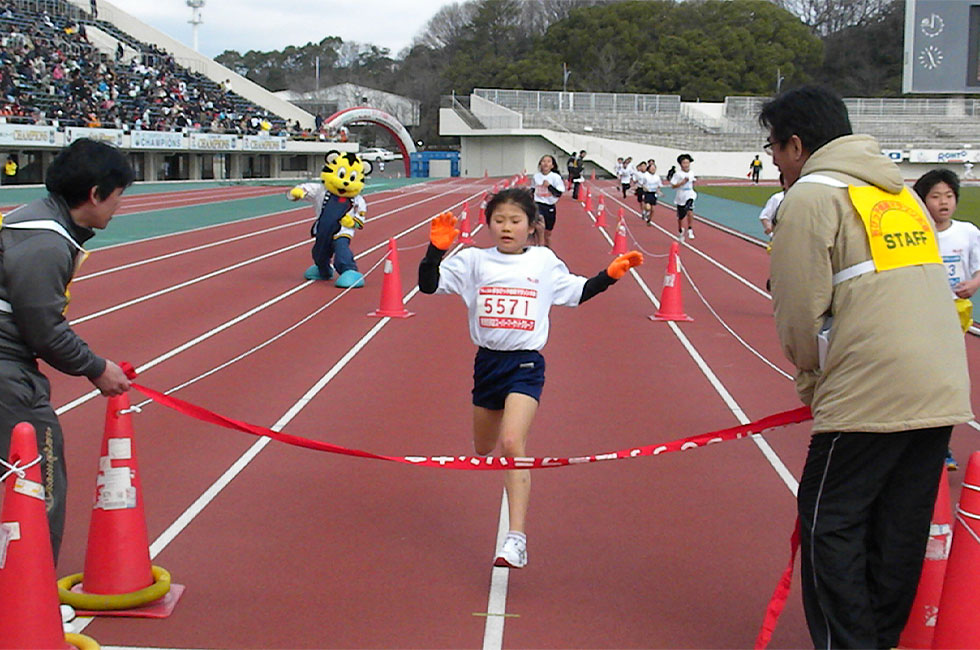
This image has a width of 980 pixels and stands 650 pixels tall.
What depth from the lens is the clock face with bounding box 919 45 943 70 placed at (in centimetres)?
3194

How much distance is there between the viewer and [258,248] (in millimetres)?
21750

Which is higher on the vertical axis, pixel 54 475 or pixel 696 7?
pixel 696 7

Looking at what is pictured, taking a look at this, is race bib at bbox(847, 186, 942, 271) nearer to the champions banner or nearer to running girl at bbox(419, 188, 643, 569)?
the champions banner

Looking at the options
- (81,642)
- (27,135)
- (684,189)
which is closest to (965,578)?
(81,642)

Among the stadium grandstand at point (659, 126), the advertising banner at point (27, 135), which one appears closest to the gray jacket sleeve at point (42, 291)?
the advertising banner at point (27, 135)

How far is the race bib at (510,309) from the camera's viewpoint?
5.16 metres

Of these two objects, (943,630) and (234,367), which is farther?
(234,367)

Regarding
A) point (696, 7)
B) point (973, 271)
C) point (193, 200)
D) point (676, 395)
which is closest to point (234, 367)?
point (676, 395)

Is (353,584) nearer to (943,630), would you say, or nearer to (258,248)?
(943,630)

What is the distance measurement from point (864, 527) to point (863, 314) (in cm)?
75

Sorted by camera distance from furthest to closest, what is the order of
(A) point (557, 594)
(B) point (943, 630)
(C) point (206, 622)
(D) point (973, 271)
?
(D) point (973, 271) < (A) point (557, 594) < (C) point (206, 622) < (B) point (943, 630)

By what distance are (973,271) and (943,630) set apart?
347cm

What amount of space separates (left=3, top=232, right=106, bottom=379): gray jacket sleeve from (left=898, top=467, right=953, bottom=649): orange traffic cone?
129 inches

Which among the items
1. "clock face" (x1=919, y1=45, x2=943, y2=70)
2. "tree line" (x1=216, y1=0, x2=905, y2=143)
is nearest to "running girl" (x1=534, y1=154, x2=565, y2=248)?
"clock face" (x1=919, y1=45, x2=943, y2=70)
